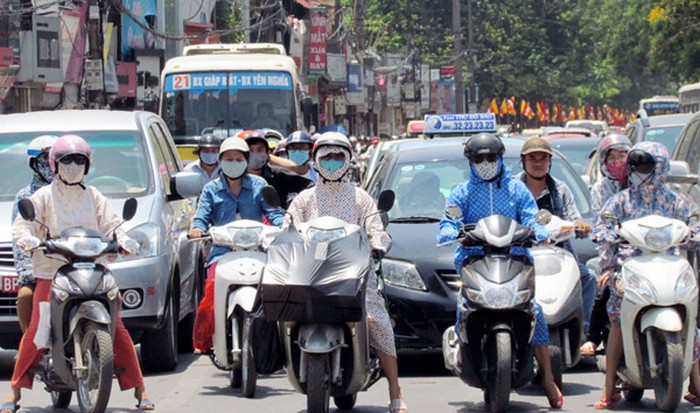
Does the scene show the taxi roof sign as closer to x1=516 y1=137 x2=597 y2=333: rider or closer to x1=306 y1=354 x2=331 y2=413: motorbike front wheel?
x1=516 y1=137 x2=597 y2=333: rider

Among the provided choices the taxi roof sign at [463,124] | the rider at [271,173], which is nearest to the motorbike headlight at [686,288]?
the rider at [271,173]

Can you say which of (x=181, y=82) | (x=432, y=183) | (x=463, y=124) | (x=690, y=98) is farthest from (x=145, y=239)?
(x=690, y=98)

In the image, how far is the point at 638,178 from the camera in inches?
333

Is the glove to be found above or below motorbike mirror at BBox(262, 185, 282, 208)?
below

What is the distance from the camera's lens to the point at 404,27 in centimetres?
7975

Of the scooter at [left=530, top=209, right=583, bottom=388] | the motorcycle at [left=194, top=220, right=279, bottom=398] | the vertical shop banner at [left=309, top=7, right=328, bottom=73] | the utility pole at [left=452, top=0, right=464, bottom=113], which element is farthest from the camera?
the vertical shop banner at [left=309, top=7, right=328, bottom=73]

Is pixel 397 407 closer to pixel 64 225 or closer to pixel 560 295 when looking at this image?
pixel 560 295

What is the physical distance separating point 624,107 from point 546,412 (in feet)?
336

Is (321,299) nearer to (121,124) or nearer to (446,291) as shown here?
(446,291)

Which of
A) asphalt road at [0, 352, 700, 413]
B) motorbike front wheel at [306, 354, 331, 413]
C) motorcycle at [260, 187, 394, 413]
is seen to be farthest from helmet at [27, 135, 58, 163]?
motorbike front wheel at [306, 354, 331, 413]

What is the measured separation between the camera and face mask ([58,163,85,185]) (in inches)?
330

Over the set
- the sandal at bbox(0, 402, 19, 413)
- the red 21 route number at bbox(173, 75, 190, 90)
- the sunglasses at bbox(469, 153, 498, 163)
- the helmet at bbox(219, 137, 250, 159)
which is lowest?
the sandal at bbox(0, 402, 19, 413)

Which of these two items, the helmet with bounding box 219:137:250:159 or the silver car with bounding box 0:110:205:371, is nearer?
the helmet with bounding box 219:137:250:159

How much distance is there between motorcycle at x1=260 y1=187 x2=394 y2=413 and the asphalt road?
2.99 feet
